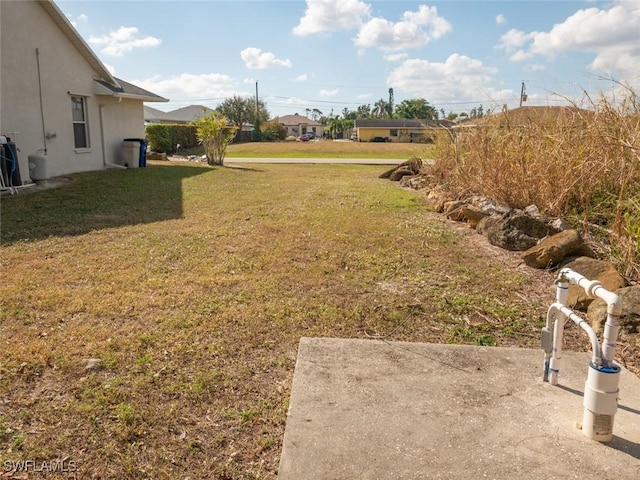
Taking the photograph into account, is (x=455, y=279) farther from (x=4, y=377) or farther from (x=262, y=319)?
(x=4, y=377)

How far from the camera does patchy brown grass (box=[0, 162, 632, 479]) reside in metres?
2.49

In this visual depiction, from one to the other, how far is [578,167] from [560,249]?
1411 mm

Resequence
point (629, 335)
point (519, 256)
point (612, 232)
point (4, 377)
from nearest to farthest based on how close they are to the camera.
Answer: point (4, 377) → point (629, 335) → point (612, 232) → point (519, 256)

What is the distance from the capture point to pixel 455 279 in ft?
16.5

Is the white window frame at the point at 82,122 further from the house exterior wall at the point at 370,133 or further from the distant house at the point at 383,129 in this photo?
the house exterior wall at the point at 370,133

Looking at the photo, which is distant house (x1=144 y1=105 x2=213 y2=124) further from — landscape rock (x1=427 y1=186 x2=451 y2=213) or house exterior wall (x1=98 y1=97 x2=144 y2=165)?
landscape rock (x1=427 y1=186 x2=451 y2=213)

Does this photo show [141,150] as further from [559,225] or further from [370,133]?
[370,133]

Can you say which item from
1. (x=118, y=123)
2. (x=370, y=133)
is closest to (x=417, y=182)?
(x=118, y=123)

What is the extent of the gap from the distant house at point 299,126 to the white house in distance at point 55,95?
311 ft

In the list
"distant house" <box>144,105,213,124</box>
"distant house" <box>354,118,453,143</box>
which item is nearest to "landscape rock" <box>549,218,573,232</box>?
"distant house" <box>144,105,213,124</box>

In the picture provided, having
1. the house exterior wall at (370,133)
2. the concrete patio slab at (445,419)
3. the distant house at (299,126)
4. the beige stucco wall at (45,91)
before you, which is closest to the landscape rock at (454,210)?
the concrete patio slab at (445,419)

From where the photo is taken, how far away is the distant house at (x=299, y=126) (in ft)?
360

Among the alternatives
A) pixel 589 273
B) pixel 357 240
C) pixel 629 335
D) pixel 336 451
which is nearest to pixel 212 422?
pixel 336 451

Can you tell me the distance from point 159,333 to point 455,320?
7.75ft
